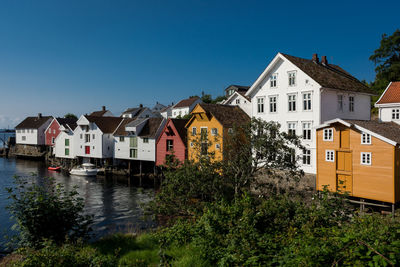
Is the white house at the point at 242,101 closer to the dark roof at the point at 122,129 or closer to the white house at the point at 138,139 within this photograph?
the white house at the point at 138,139

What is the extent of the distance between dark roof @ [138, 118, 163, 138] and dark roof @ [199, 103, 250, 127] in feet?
49.6

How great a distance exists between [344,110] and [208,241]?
28.0m

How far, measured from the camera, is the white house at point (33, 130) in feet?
266

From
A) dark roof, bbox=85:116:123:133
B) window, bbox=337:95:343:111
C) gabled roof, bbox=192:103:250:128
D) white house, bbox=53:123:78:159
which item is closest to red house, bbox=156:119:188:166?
gabled roof, bbox=192:103:250:128

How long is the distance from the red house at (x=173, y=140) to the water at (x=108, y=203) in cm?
777

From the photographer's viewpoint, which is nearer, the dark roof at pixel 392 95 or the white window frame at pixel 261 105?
the dark roof at pixel 392 95

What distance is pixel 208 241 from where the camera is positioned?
8930mm

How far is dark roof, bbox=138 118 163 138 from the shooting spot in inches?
1986

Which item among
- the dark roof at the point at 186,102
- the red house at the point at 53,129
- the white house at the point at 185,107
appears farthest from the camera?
the dark roof at the point at 186,102

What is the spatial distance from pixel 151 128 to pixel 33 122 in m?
52.8

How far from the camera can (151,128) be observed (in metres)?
51.8

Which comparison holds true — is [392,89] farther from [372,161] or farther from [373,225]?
[373,225]

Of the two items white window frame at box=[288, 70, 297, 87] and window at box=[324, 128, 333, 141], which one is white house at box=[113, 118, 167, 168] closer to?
white window frame at box=[288, 70, 297, 87]

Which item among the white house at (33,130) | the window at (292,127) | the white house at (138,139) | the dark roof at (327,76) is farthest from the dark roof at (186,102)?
the window at (292,127)
